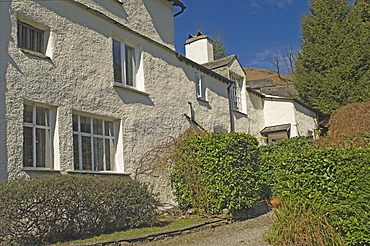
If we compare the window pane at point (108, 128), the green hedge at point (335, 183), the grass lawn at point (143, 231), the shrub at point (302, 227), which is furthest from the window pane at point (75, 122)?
the shrub at point (302, 227)

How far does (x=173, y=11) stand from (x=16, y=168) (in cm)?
910

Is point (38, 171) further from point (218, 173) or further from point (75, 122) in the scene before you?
point (218, 173)

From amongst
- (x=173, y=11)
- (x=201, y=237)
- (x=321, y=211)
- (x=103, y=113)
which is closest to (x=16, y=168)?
(x=103, y=113)

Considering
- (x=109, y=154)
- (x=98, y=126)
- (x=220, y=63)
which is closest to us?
(x=98, y=126)

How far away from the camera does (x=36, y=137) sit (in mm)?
8617

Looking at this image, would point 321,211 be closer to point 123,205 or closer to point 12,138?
point 123,205

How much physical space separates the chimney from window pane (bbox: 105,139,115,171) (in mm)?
10659

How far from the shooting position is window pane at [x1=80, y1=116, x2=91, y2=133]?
9919 millimetres

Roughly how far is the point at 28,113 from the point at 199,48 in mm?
13162

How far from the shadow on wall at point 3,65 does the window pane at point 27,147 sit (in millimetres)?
616

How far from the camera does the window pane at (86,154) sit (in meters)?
9.77

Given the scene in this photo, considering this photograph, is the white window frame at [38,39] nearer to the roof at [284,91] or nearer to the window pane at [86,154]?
the window pane at [86,154]

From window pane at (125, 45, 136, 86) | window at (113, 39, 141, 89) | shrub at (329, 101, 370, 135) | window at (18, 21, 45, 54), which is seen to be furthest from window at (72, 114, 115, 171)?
shrub at (329, 101, 370, 135)

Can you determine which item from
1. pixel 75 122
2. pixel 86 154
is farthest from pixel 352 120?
pixel 75 122
